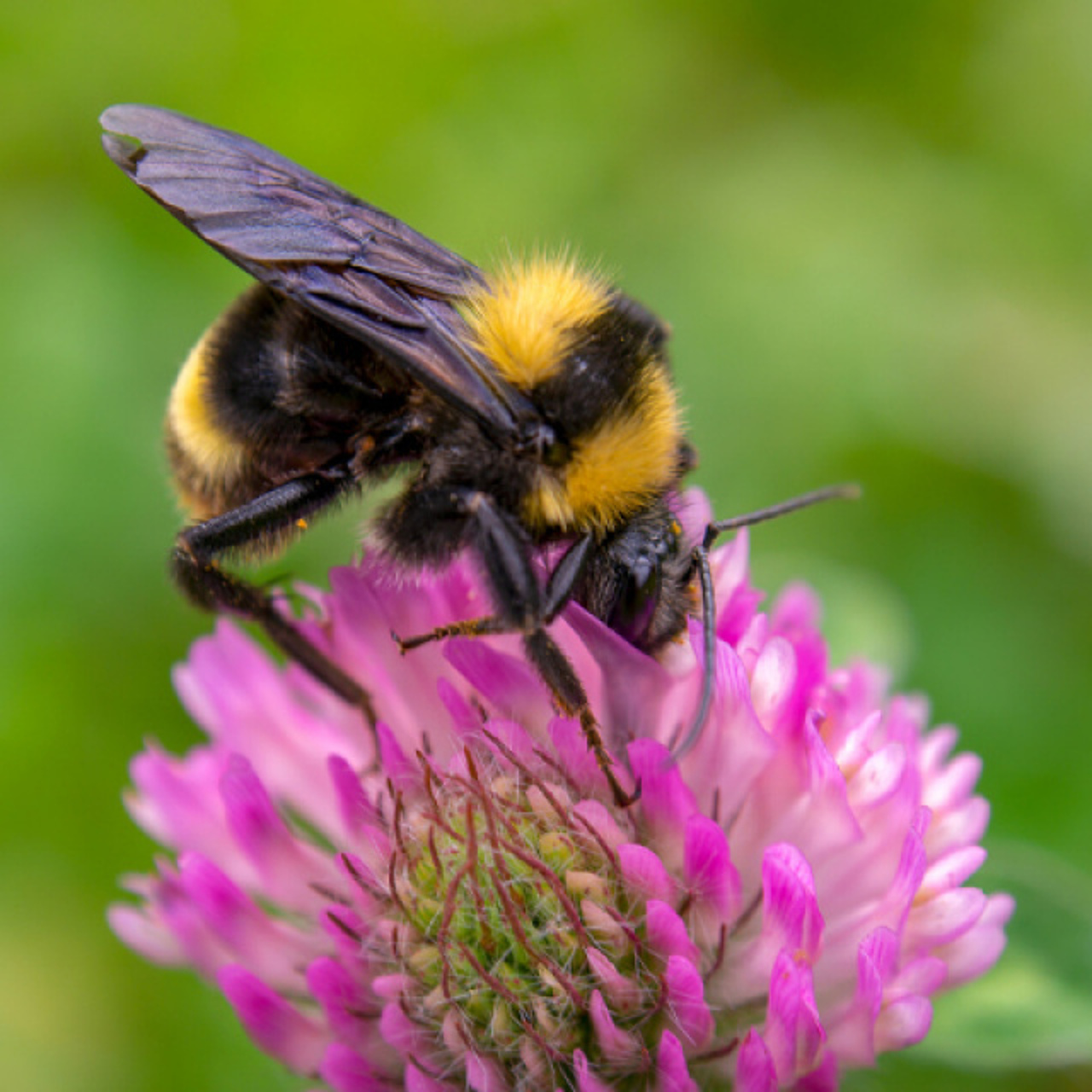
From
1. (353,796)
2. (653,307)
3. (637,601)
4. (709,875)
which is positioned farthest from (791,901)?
(653,307)

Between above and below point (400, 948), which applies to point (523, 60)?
above

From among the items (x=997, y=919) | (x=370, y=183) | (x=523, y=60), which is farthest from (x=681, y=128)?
(x=997, y=919)

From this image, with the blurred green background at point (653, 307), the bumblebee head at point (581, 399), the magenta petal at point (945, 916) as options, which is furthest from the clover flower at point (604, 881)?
the blurred green background at point (653, 307)

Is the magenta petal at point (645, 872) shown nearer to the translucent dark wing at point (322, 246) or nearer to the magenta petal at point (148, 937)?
the translucent dark wing at point (322, 246)

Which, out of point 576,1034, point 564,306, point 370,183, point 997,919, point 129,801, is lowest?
point 576,1034

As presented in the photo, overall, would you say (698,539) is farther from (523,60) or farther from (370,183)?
(523,60)
